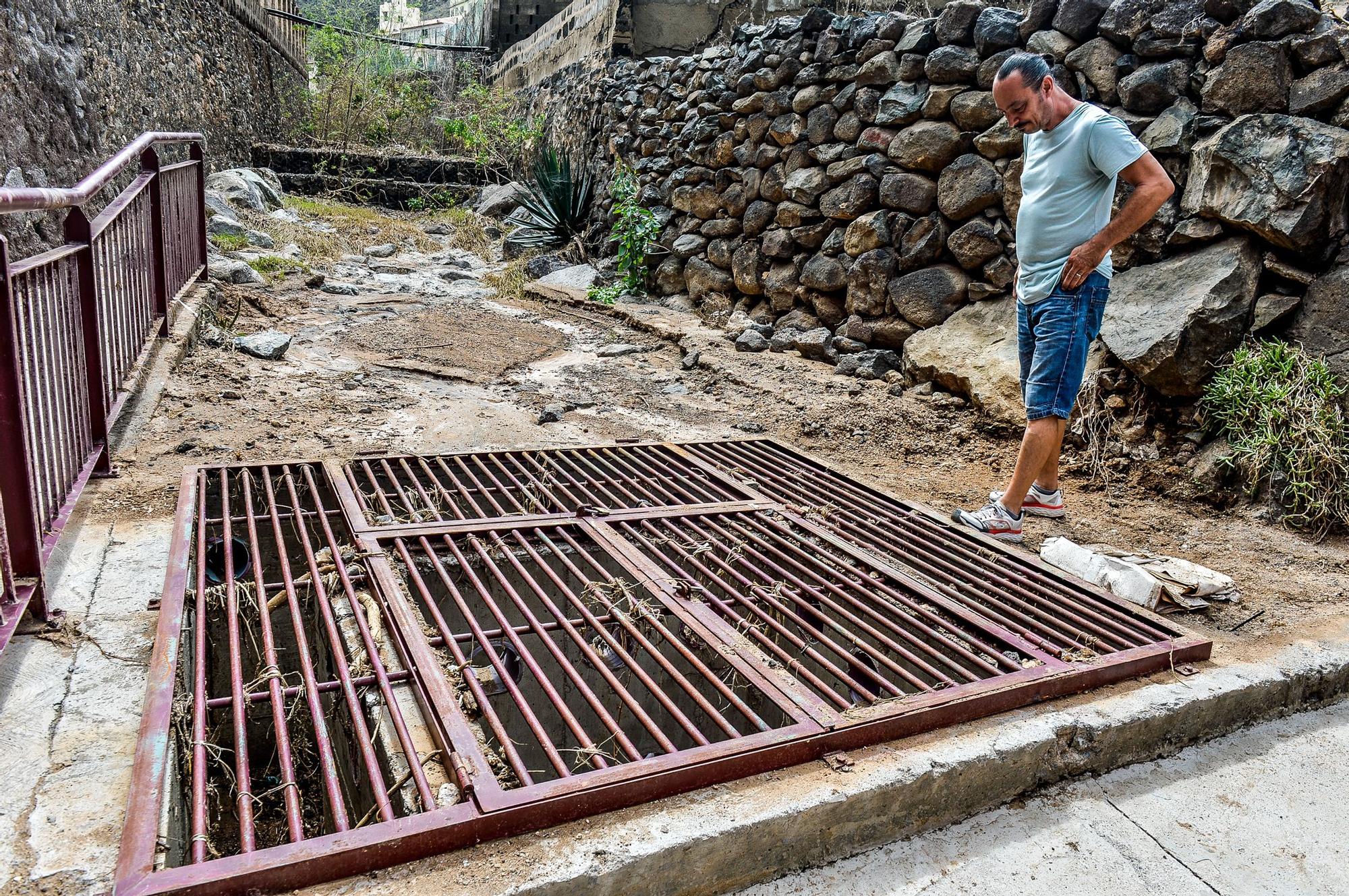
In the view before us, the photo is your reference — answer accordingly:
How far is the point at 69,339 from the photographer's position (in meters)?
2.42

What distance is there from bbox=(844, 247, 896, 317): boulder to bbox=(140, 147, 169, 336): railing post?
3505mm

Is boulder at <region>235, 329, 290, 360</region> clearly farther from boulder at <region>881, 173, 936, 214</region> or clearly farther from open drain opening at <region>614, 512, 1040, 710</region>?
boulder at <region>881, 173, 936, 214</region>

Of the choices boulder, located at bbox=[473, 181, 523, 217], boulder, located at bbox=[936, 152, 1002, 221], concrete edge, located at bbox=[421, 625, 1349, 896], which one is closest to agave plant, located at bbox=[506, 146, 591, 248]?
boulder, located at bbox=[473, 181, 523, 217]

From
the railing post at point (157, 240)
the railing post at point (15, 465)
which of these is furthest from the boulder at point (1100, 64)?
the railing post at point (157, 240)

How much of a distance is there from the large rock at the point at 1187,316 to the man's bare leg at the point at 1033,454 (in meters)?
0.82

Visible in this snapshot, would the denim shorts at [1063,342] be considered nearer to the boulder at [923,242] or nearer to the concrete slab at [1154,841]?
the concrete slab at [1154,841]

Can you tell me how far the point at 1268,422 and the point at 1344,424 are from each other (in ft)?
0.77

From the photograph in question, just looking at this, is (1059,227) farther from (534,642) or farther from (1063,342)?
(534,642)

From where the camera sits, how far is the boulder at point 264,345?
168 inches

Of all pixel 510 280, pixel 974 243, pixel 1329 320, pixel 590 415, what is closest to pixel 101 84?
pixel 510 280

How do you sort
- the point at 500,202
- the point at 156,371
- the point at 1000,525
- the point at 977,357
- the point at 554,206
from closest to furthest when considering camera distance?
the point at 1000,525 < the point at 156,371 < the point at 977,357 < the point at 554,206 < the point at 500,202

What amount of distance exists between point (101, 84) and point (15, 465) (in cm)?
425

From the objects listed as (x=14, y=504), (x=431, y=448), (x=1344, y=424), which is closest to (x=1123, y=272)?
(x=1344, y=424)

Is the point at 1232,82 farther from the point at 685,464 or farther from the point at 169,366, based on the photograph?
the point at 169,366
